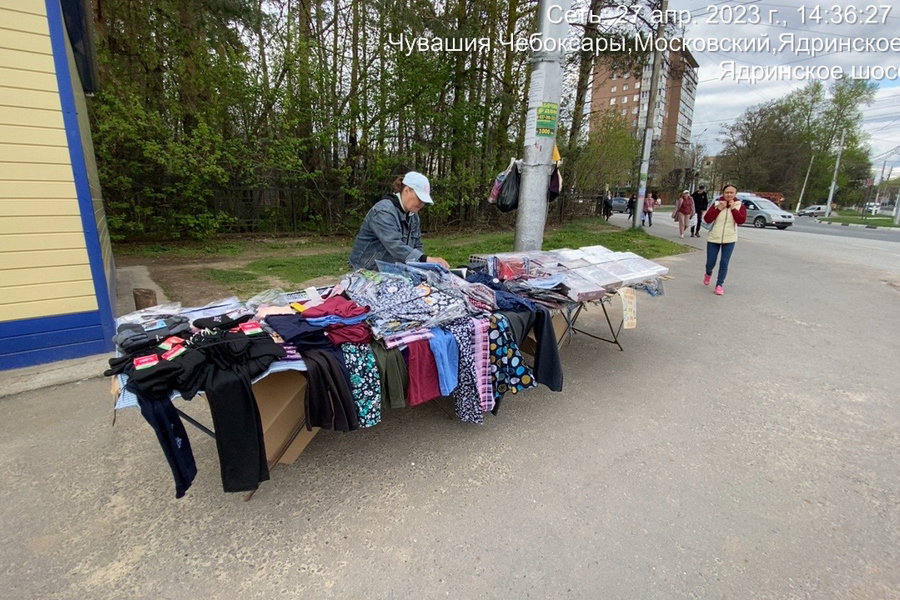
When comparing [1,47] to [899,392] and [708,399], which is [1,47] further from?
[899,392]

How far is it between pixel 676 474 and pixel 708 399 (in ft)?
3.92

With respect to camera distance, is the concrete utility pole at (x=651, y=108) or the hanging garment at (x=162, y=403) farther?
the concrete utility pole at (x=651, y=108)

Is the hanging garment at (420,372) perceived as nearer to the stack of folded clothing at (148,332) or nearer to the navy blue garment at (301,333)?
the navy blue garment at (301,333)

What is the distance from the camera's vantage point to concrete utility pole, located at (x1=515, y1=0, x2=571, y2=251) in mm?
4203

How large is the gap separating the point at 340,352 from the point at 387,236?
1252mm

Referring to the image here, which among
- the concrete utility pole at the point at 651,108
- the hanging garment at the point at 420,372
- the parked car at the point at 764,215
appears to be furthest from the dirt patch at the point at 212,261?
the parked car at the point at 764,215

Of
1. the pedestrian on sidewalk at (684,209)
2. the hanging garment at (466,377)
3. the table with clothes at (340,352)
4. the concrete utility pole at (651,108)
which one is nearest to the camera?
the table with clothes at (340,352)

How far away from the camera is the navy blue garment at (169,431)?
1.83 metres

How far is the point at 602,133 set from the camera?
770 inches

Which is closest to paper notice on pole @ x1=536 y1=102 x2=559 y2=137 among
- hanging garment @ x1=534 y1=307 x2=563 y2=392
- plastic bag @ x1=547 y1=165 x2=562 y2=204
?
plastic bag @ x1=547 y1=165 x2=562 y2=204

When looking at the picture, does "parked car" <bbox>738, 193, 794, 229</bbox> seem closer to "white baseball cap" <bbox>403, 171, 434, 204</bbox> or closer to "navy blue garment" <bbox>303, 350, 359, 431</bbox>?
"white baseball cap" <bbox>403, 171, 434, 204</bbox>

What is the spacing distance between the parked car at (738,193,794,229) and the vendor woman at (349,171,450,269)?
21.6 meters

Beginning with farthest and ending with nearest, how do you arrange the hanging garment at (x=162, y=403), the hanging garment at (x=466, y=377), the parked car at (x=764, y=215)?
the parked car at (x=764, y=215), the hanging garment at (x=466, y=377), the hanging garment at (x=162, y=403)

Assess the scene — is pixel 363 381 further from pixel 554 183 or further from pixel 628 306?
pixel 554 183
